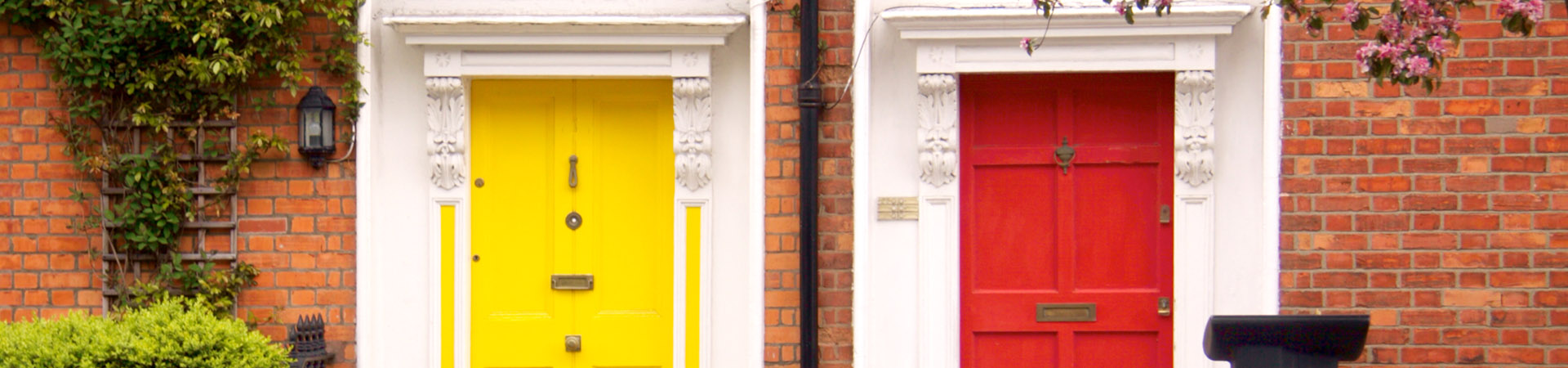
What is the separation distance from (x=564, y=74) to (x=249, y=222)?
1450 mm

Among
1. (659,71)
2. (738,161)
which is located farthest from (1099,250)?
(659,71)

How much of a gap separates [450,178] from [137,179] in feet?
4.03

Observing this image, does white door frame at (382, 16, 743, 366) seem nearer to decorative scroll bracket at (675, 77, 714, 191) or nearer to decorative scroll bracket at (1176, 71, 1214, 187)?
decorative scroll bracket at (675, 77, 714, 191)

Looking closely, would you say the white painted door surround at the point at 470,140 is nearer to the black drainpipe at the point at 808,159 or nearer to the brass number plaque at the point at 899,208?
the black drainpipe at the point at 808,159

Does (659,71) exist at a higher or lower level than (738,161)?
higher

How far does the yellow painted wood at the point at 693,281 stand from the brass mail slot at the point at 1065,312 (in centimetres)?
146

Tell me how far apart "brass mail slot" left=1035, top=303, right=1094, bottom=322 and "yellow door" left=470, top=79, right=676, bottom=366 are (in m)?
1.60

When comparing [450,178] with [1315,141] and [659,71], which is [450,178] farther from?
[1315,141]

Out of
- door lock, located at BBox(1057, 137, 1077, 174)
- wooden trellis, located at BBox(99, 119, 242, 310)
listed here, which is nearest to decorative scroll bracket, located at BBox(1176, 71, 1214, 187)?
door lock, located at BBox(1057, 137, 1077, 174)

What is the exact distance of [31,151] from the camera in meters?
5.60

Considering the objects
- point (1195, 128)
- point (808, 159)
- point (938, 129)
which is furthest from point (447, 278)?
point (1195, 128)

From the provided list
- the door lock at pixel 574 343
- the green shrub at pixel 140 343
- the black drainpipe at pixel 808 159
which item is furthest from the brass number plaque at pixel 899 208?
the green shrub at pixel 140 343

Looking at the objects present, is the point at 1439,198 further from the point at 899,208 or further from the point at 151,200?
the point at 151,200

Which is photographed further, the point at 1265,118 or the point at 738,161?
the point at 738,161
